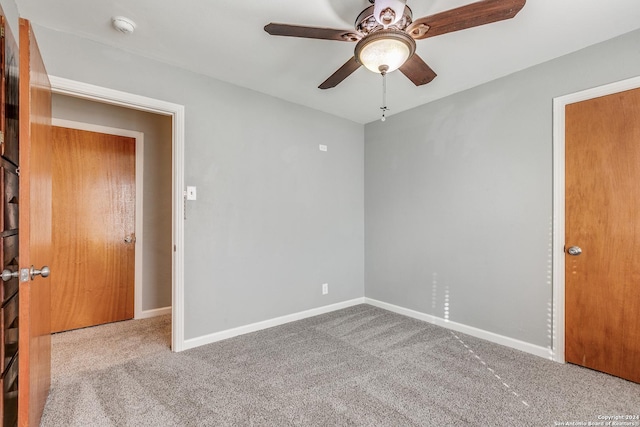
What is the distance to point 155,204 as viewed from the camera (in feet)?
12.1

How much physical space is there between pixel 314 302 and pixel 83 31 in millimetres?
3168

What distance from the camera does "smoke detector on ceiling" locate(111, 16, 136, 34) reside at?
2.03 meters

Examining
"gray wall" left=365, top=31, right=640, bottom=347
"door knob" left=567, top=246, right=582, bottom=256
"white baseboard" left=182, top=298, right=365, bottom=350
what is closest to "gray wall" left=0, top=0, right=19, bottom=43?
"white baseboard" left=182, top=298, right=365, bottom=350

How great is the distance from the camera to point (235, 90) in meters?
3.01

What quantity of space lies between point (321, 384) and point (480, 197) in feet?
7.24

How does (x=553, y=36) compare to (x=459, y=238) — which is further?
(x=459, y=238)

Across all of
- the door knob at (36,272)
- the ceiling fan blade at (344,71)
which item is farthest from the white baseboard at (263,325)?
the ceiling fan blade at (344,71)

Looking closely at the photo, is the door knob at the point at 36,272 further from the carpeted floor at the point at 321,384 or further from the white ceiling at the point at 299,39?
the white ceiling at the point at 299,39

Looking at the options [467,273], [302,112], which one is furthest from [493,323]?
[302,112]

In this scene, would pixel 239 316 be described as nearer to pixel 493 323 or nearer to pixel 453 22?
pixel 493 323

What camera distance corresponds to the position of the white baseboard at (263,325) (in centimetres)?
277

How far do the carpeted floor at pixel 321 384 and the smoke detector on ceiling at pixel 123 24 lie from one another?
2411 millimetres

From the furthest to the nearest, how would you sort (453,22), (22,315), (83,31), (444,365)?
(444,365) → (83,31) → (453,22) → (22,315)

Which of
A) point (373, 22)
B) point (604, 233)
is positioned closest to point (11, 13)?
point (373, 22)
